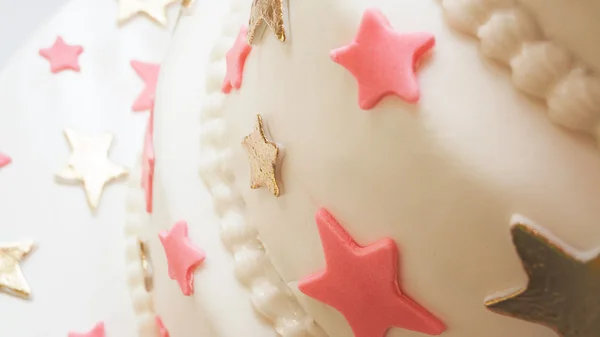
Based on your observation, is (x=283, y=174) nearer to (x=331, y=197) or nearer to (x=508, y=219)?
(x=331, y=197)

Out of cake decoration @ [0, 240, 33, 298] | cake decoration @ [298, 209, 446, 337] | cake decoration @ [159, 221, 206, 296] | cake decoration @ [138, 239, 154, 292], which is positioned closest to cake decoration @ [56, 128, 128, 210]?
cake decoration @ [0, 240, 33, 298]

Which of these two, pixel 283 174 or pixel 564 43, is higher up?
pixel 564 43

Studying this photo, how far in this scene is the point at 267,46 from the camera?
72cm

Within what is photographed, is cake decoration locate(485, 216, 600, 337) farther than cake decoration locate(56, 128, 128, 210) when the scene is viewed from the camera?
No

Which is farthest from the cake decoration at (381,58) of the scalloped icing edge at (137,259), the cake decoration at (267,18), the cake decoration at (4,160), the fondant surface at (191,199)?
the cake decoration at (4,160)

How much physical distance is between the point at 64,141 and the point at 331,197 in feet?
2.73

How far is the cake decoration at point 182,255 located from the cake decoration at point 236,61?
Answer: 8.1 inches

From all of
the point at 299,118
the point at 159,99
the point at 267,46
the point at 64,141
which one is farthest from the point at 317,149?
the point at 64,141

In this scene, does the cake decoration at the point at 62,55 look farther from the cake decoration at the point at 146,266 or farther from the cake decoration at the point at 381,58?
the cake decoration at the point at 381,58

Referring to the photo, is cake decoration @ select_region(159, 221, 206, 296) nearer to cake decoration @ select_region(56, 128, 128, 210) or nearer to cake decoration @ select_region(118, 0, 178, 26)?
cake decoration @ select_region(56, 128, 128, 210)

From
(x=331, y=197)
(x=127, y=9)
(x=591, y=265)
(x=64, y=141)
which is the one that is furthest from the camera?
(x=127, y=9)

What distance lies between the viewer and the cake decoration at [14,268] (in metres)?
1.14

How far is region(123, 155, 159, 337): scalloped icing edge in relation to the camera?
1059 millimetres

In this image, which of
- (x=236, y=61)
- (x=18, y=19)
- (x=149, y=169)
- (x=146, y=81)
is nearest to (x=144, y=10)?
(x=146, y=81)
